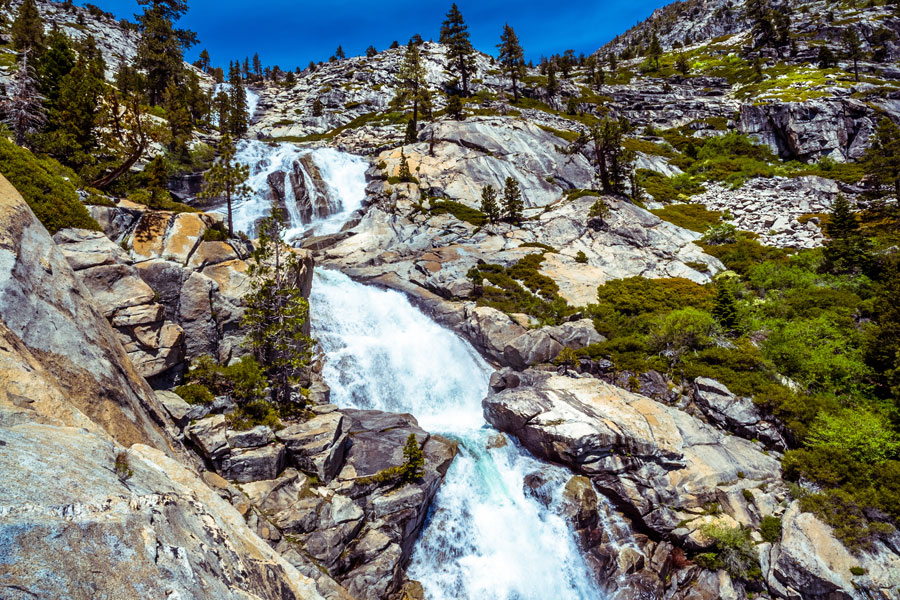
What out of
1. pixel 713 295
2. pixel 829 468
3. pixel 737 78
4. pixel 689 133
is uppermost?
pixel 737 78

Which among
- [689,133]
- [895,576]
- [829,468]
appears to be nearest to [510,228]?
[829,468]

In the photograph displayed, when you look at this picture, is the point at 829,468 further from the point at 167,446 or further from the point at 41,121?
the point at 41,121

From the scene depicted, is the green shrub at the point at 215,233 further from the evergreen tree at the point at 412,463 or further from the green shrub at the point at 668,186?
the green shrub at the point at 668,186

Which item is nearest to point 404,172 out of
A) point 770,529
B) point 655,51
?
point 770,529

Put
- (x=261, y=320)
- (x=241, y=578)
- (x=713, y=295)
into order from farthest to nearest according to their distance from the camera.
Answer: (x=713, y=295) < (x=261, y=320) < (x=241, y=578)

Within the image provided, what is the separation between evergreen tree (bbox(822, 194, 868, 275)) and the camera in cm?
2800

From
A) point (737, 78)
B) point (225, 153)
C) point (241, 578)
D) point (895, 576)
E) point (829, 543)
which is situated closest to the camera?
point (241, 578)

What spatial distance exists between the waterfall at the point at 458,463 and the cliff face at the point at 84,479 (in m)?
9.36

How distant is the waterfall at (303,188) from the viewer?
41.4 m

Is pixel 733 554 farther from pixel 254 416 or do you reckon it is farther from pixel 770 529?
pixel 254 416

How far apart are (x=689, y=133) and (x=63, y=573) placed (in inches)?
3442

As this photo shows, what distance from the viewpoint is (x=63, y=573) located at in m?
3.06

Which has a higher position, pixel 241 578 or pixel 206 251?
pixel 206 251

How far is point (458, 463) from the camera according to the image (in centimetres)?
1736
